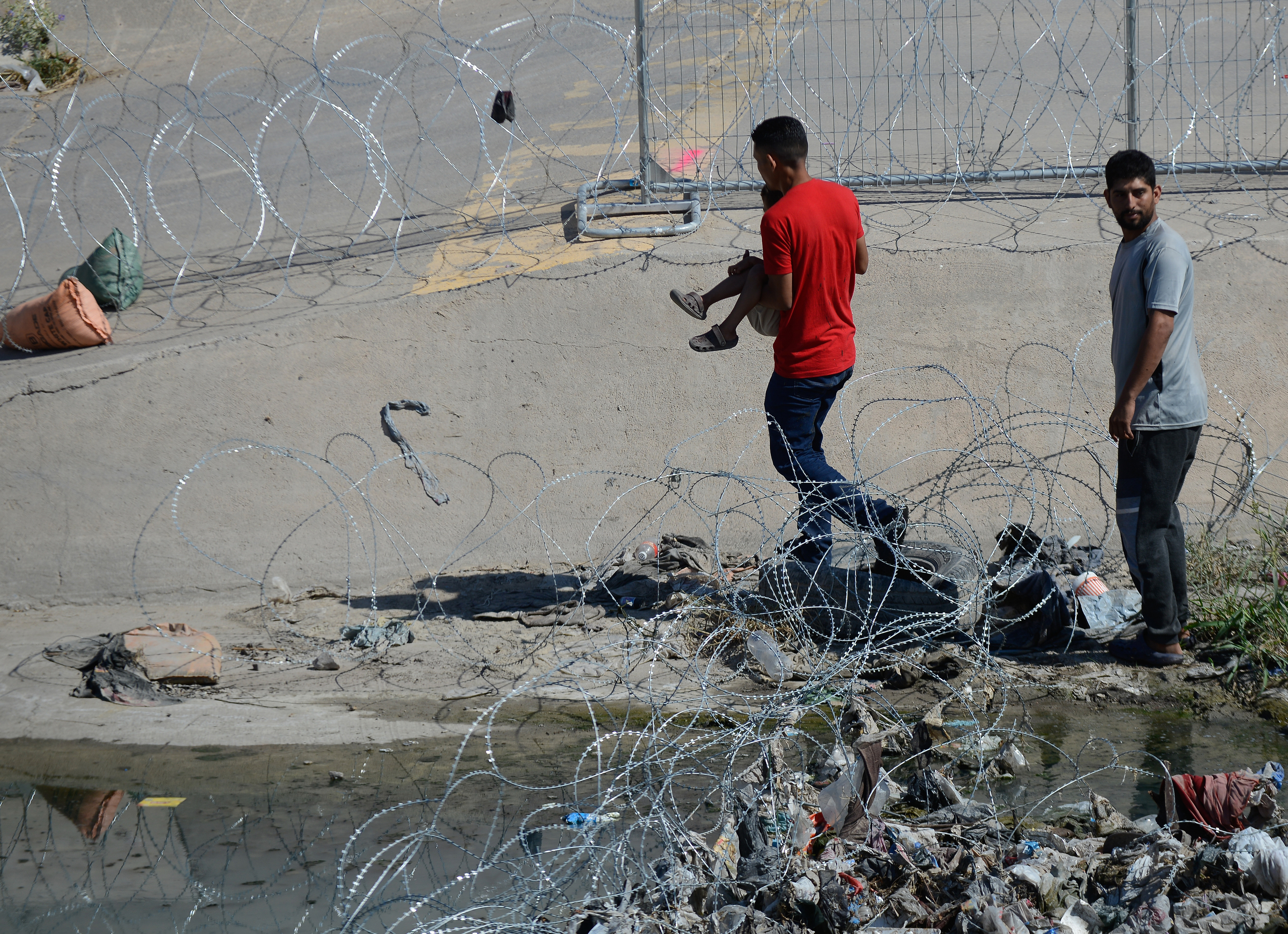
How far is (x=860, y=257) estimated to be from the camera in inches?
172

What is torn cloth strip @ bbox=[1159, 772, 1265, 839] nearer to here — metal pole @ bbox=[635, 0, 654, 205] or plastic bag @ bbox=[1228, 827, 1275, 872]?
plastic bag @ bbox=[1228, 827, 1275, 872]

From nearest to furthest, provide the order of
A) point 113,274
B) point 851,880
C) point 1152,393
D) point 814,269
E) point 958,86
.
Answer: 1. point 851,880
2. point 1152,393
3. point 814,269
4. point 113,274
5. point 958,86

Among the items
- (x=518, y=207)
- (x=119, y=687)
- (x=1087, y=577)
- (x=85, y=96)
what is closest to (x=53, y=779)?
(x=119, y=687)

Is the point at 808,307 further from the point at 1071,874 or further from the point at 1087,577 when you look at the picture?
the point at 1071,874

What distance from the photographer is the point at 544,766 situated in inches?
145

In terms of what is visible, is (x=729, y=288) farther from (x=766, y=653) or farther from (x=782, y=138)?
(x=766, y=653)

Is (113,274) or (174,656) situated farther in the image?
(113,274)

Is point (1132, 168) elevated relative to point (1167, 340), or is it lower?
elevated

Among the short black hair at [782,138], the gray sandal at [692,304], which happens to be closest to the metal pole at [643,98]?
the gray sandal at [692,304]

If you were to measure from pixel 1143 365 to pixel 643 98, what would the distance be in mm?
3473

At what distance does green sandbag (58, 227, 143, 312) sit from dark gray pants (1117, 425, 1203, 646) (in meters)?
5.32

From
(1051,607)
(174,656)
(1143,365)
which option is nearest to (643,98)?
(1143,365)

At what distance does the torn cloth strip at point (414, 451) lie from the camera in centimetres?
557

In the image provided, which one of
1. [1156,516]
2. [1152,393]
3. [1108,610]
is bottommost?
[1108,610]
